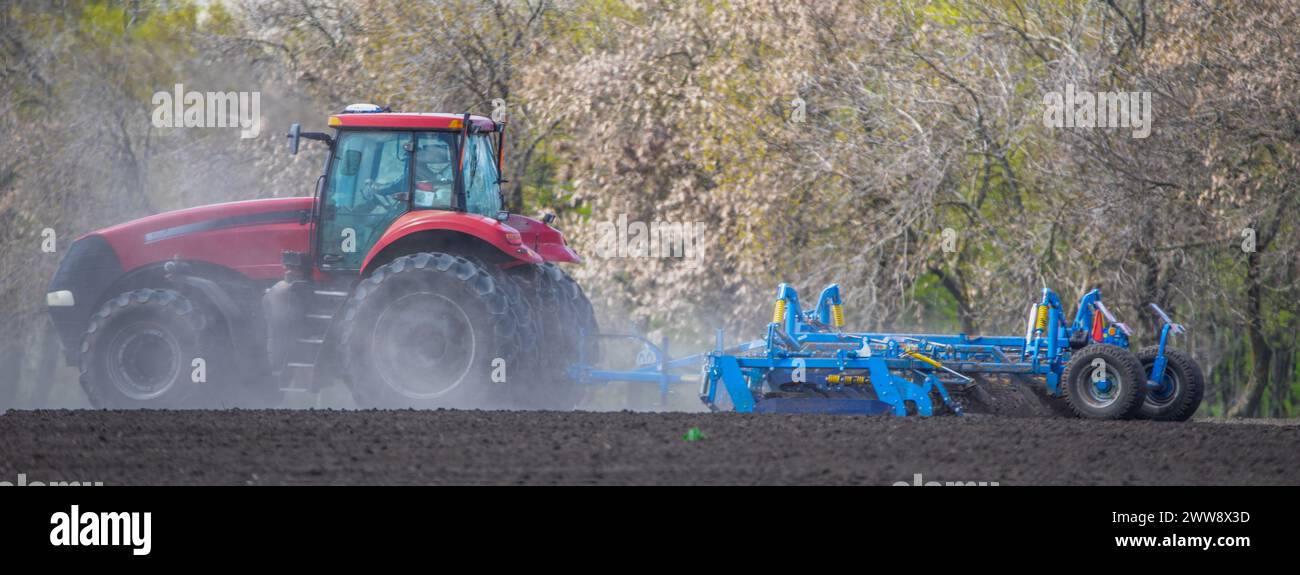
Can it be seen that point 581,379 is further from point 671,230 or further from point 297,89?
point 297,89

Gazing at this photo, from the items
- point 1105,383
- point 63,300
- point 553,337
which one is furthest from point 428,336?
point 1105,383

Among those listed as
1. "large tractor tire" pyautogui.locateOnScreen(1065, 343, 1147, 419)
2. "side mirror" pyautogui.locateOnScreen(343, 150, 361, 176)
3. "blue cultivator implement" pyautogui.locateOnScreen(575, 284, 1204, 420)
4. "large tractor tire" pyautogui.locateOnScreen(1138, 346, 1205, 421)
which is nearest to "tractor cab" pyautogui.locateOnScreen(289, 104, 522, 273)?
"side mirror" pyautogui.locateOnScreen(343, 150, 361, 176)

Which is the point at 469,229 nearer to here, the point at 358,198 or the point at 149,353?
the point at 358,198

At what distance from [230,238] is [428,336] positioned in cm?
213

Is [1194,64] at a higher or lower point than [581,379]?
higher

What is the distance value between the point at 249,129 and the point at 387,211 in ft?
35.1

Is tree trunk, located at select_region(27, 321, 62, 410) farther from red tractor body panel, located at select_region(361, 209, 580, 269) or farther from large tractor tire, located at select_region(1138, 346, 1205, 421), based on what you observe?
large tractor tire, located at select_region(1138, 346, 1205, 421)

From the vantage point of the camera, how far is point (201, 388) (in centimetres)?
1233

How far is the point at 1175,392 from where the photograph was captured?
11.5 meters

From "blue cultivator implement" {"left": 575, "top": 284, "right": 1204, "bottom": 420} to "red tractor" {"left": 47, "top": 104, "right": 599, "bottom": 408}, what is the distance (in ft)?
3.48

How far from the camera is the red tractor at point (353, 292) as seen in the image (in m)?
11.5

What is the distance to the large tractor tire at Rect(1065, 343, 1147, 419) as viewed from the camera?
11.2m
